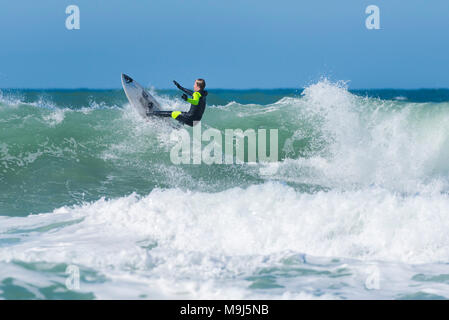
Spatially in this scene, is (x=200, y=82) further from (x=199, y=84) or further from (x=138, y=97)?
(x=138, y=97)

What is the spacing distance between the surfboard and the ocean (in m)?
0.44

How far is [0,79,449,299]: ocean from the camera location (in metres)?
4.67

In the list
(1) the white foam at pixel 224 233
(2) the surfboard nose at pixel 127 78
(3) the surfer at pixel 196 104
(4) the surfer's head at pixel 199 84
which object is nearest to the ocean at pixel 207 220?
(1) the white foam at pixel 224 233

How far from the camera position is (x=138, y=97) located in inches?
459

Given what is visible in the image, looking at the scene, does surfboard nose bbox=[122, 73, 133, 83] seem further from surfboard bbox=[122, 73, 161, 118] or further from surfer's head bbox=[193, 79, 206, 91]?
surfer's head bbox=[193, 79, 206, 91]

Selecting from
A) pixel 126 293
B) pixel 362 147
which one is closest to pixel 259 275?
pixel 126 293

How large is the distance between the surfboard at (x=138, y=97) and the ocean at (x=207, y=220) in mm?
441

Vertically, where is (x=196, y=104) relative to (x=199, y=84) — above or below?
below

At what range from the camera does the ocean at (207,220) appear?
4.67 metres

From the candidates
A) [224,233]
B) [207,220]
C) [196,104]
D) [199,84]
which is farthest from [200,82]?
[224,233]

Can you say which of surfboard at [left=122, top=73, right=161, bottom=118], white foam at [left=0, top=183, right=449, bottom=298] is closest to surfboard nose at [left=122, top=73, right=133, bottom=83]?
surfboard at [left=122, top=73, right=161, bottom=118]

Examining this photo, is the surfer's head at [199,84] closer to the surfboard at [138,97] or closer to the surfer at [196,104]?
the surfer at [196,104]

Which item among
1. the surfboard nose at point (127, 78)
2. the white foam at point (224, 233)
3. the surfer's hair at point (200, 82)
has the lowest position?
the white foam at point (224, 233)

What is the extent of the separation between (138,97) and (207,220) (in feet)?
19.5
